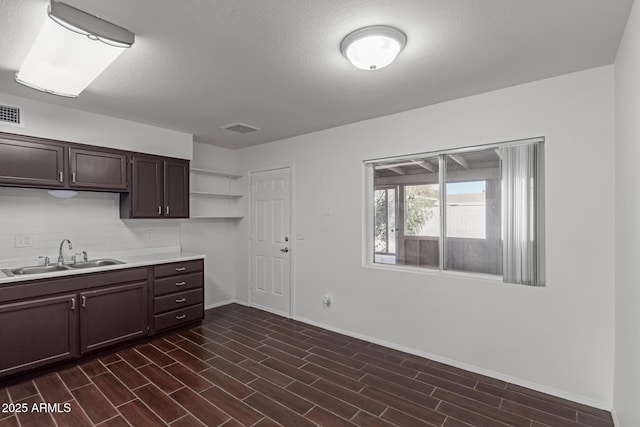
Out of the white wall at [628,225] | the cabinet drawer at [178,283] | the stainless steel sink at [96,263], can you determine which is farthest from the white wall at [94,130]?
the white wall at [628,225]

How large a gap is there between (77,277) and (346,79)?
9.87 feet

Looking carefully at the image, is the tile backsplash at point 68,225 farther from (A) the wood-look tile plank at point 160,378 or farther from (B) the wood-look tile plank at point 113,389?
(A) the wood-look tile plank at point 160,378

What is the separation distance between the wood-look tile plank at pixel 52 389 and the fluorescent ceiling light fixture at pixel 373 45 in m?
3.23

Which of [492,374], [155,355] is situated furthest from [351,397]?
[155,355]

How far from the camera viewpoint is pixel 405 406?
2389mm

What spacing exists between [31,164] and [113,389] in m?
2.14

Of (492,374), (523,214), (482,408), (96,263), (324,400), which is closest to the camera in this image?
(482,408)

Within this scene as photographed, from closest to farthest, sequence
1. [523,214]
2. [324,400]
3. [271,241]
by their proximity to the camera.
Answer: [324,400]
[523,214]
[271,241]

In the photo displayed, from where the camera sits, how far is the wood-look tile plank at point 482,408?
2.20m

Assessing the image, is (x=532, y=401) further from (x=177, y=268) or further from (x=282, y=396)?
(x=177, y=268)

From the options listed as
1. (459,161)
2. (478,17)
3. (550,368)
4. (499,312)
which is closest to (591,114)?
(459,161)

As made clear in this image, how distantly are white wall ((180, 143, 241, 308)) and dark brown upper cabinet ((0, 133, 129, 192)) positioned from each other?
121 centimetres

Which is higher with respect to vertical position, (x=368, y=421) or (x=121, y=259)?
(x=121, y=259)

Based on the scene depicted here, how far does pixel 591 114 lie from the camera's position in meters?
2.38
